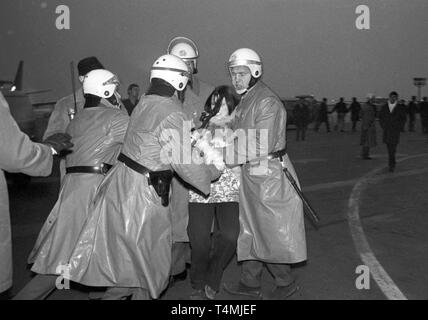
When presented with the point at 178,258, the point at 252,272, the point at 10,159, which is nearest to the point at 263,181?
the point at 252,272

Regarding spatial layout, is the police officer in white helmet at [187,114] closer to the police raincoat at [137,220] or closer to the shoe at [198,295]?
the shoe at [198,295]

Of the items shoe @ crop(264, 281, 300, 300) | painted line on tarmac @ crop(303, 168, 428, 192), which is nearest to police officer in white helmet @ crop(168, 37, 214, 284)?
shoe @ crop(264, 281, 300, 300)

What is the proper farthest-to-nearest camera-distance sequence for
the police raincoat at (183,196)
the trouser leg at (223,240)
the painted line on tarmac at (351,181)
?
the painted line on tarmac at (351,181) < the police raincoat at (183,196) < the trouser leg at (223,240)

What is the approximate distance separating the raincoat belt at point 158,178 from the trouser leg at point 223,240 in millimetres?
1093

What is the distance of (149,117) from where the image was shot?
13.1ft

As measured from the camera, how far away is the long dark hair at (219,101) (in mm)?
5035

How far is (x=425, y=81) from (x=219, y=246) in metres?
31.5

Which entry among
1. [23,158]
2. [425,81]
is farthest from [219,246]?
[425,81]

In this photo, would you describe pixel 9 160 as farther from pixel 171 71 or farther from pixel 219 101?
pixel 219 101

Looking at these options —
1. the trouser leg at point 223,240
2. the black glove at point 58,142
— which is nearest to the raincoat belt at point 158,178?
the black glove at point 58,142

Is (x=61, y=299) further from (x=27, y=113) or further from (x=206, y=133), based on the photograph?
(x=27, y=113)

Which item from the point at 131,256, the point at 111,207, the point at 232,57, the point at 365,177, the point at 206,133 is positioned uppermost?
the point at 232,57

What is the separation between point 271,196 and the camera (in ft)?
16.2

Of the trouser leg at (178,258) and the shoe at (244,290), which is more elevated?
A: the trouser leg at (178,258)
